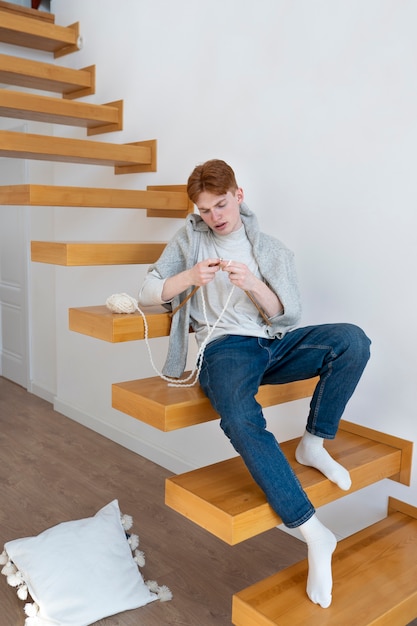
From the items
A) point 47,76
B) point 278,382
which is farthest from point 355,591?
point 47,76

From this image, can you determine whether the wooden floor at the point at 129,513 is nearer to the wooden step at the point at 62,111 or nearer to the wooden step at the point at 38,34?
the wooden step at the point at 62,111

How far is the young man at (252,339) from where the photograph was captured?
5.21 ft

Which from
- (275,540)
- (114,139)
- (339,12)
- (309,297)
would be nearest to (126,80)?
(114,139)

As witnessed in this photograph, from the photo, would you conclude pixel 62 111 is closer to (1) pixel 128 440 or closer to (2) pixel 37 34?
(2) pixel 37 34

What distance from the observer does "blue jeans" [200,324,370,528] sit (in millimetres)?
1574

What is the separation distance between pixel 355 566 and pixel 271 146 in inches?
58.5

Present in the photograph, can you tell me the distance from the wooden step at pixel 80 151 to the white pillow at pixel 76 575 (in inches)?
55.5

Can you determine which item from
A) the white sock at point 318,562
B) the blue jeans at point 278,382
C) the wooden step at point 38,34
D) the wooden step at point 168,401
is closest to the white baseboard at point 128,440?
the wooden step at point 168,401

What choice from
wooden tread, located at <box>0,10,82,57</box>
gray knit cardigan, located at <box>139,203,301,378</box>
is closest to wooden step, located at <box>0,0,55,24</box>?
wooden tread, located at <box>0,10,82,57</box>

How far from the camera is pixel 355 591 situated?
1646 mm

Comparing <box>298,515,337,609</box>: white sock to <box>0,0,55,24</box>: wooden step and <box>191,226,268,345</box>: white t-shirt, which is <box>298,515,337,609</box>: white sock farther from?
<box>0,0,55,24</box>: wooden step

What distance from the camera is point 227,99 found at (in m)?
2.48

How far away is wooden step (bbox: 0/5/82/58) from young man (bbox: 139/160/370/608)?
1.63 meters

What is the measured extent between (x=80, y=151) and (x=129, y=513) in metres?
1.52
